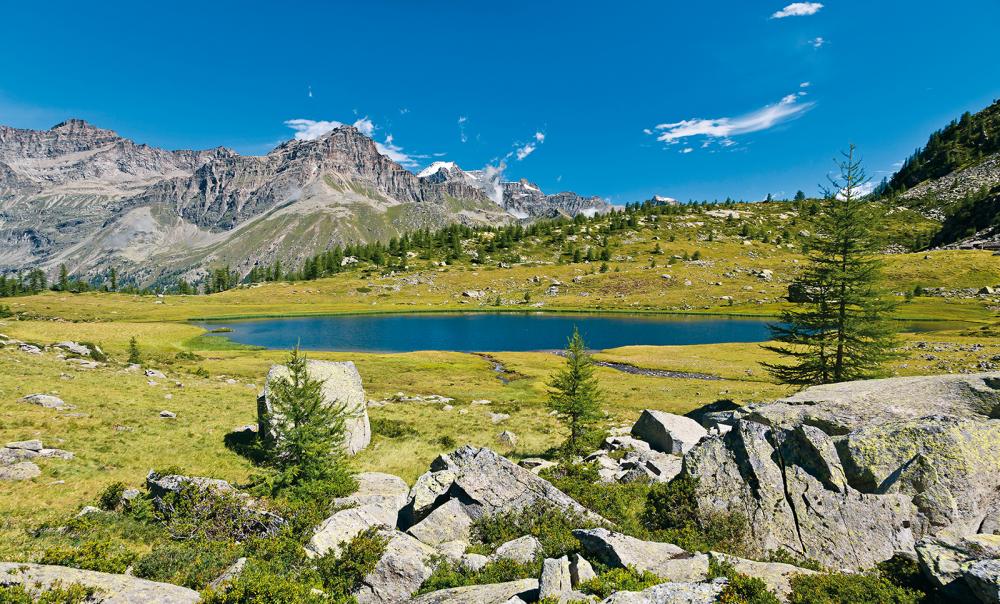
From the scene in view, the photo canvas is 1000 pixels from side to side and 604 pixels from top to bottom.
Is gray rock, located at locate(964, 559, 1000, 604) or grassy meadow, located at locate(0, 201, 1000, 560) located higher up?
gray rock, located at locate(964, 559, 1000, 604)

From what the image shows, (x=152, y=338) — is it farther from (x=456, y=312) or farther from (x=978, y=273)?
(x=978, y=273)

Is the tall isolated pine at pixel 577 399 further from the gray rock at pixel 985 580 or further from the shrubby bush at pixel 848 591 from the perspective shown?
the gray rock at pixel 985 580

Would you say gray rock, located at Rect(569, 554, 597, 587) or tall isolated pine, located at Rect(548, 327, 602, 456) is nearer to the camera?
gray rock, located at Rect(569, 554, 597, 587)

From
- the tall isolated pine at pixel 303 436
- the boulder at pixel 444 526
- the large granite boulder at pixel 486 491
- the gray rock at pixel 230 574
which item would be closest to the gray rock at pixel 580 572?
the large granite boulder at pixel 486 491

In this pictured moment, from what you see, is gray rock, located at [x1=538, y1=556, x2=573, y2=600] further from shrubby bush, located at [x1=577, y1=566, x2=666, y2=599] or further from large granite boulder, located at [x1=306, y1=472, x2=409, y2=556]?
large granite boulder, located at [x1=306, y1=472, x2=409, y2=556]

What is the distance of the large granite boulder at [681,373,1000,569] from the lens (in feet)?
41.5

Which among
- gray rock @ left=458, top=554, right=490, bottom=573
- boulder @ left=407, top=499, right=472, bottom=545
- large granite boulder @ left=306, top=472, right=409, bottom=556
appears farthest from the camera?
boulder @ left=407, top=499, right=472, bottom=545

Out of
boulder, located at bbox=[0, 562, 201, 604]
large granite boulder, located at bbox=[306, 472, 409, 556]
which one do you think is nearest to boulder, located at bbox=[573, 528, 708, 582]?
large granite boulder, located at bbox=[306, 472, 409, 556]

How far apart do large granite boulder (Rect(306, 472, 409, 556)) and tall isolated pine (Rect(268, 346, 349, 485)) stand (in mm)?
1675

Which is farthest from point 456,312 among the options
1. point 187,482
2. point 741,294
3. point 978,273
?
point 978,273

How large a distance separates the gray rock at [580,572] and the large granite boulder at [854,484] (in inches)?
231

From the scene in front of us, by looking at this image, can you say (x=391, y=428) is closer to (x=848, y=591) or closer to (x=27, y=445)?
(x=27, y=445)

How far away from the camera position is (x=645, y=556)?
12047 mm

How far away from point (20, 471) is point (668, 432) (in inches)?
1330
